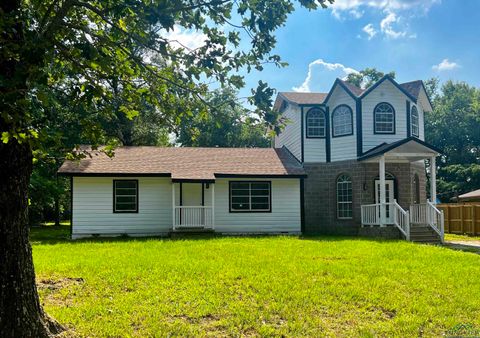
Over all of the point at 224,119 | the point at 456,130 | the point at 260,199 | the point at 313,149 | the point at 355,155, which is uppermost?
the point at 456,130

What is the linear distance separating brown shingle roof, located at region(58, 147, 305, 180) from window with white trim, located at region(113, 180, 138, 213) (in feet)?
2.11

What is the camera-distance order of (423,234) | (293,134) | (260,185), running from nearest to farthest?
(423,234) → (260,185) → (293,134)

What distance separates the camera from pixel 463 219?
2230 cm

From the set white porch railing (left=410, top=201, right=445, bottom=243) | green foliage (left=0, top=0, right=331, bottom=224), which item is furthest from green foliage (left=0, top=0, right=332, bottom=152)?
white porch railing (left=410, top=201, right=445, bottom=243)

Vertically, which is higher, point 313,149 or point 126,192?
point 313,149

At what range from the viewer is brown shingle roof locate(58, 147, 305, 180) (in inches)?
702

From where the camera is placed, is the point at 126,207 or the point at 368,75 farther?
the point at 368,75

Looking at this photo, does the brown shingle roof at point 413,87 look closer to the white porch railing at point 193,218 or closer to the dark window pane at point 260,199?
the dark window pane at point 260,199

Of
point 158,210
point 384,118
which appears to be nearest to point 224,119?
point 158,210

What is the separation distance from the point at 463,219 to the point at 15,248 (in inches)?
883

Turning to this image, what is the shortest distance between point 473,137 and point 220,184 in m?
36.2

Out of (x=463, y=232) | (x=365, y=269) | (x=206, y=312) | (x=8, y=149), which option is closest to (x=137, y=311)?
(x=206, y=312)

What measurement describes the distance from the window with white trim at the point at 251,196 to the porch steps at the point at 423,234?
591cm

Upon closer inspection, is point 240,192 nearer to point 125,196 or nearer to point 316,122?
point 125,196
